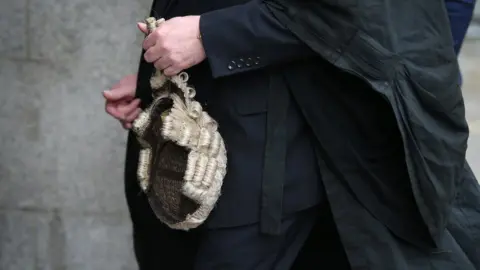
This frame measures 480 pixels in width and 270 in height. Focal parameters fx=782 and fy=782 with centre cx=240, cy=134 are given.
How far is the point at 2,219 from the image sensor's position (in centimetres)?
228

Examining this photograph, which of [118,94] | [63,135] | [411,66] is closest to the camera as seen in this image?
[411,66]

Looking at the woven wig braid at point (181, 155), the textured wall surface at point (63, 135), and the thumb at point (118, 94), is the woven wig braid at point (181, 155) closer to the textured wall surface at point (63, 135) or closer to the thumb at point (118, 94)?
the thumb at point (118, 94)

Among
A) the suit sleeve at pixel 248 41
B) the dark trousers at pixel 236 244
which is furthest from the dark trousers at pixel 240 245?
the suit sleeve at pixel 248 41

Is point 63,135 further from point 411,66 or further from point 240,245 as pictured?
point 411,66

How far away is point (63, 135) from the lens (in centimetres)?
221

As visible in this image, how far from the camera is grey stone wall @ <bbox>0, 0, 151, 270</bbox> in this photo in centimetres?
214

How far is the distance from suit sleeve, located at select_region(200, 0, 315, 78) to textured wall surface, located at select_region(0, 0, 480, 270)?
0.97 meters

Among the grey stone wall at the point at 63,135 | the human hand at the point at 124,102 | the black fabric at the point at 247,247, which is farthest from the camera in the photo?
the grey stone wall at the point at 63,135

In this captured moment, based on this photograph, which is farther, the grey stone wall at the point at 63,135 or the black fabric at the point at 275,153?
the grey stone wall at the point at 63,135

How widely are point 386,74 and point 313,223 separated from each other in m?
0.32

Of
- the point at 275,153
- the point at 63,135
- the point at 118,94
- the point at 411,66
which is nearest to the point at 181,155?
the point at 275,153

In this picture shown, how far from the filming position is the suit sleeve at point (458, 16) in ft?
4.26

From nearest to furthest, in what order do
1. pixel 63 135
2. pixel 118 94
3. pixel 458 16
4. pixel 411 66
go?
pixel 411 66
pixel 458 16
pixel 118 94
pixel 63 135

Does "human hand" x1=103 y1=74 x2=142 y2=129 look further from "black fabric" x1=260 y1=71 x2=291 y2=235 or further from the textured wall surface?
the textured wall surface
